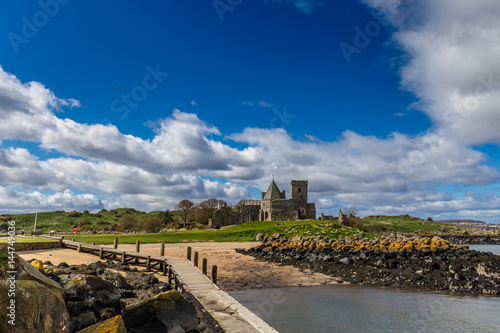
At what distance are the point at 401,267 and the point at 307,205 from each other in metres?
47.4

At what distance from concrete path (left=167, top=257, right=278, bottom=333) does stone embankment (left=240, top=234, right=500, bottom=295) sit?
375 inches

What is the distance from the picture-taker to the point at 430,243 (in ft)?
79.6

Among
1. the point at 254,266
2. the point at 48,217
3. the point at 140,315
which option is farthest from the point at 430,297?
the point at 48,217

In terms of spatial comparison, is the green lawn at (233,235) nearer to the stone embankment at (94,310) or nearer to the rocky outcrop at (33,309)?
the stone embankment at (94,310)

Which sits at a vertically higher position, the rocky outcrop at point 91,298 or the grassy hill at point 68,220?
the rocky outcrop at point 91,298

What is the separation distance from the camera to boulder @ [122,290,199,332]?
604 centimetres

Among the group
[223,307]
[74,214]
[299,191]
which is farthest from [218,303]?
[74,214]

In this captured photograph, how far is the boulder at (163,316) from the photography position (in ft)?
19.8

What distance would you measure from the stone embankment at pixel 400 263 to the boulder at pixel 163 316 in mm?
13071

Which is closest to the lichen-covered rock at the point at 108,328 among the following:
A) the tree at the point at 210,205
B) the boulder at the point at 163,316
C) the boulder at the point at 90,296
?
the boulder at the point at 163,316

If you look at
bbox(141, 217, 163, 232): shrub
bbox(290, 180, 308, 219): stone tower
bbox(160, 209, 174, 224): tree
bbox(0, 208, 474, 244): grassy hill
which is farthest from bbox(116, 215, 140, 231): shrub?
bbox(290, 180, 308, 219): stone tower

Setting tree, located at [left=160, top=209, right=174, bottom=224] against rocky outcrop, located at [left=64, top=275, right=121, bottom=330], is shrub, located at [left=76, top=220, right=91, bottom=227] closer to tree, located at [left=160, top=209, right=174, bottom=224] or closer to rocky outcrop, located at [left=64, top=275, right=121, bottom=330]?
tree, located at [left=160, top=209, right=174, bottom=224]

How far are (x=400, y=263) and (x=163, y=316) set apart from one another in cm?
1842

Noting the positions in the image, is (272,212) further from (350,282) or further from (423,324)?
(423,324)
